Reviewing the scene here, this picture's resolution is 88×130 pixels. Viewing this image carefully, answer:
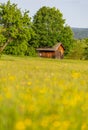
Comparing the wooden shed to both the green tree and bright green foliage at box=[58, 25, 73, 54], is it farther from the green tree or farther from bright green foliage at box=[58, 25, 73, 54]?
the green tree

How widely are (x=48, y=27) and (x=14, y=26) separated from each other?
28109mm

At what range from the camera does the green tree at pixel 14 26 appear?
70250 mm

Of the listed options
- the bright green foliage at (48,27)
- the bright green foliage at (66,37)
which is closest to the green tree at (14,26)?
the bright green foliage at (48,27)

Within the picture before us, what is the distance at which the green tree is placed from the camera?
230ft

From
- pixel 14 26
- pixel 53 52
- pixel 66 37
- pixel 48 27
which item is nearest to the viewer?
pixel 14 26

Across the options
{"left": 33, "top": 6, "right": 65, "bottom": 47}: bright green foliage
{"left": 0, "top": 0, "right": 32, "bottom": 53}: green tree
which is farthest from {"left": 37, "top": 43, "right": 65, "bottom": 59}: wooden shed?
{"left": 0, "top": 0, "right": 32, "bottom": 53}: green tree

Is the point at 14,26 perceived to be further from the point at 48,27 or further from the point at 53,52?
the point at 53,52

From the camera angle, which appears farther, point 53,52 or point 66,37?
point 53,52

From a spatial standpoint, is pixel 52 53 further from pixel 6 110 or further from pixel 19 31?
pixel 6 110

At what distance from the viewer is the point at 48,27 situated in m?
100

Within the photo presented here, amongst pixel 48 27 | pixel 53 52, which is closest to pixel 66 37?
pixel 48 27

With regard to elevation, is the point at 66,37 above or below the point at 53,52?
above

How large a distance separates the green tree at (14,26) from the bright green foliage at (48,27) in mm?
22681

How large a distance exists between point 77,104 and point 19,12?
226 feet
